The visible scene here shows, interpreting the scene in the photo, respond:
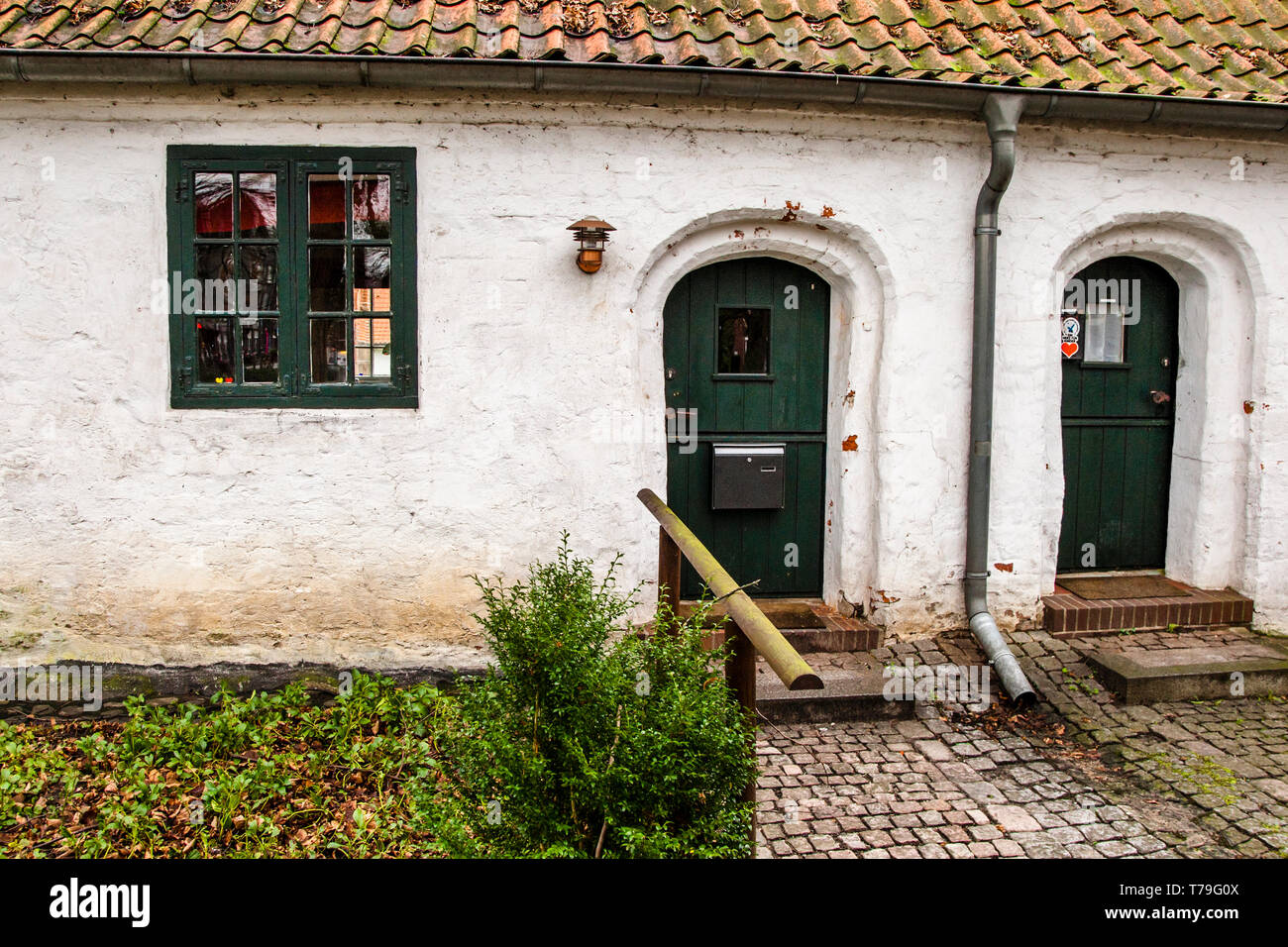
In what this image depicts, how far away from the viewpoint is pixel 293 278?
5.71 meters

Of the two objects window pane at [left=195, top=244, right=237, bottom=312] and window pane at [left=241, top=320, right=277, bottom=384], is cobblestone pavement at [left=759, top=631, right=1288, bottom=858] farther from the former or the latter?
window pane at [left=195, top=244, right=237, bottom=312]

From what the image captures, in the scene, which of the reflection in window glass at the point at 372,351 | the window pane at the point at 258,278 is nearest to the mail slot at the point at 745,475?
the reflection in window glass at the point at 372,351

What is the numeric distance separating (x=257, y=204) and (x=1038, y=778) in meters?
5.23

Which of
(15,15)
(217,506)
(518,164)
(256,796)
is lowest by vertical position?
(256,796)

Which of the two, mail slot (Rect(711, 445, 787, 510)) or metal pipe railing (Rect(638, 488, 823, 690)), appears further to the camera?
mail slot (Rect(711, 445, 787, 510))

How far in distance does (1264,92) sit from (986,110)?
A: 5.68ft

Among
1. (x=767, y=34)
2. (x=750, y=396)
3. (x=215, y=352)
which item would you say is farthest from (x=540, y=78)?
(x=215, y=352)

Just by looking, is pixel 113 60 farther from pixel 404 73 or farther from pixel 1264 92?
pixel 1264 92

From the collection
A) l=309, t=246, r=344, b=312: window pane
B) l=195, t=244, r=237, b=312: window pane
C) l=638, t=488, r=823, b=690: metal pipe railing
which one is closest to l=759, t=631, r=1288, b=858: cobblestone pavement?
l=638, t=488, r=823, b=690: metal pipe railing

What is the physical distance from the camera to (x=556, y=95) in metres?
5.58

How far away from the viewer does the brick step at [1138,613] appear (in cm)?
629

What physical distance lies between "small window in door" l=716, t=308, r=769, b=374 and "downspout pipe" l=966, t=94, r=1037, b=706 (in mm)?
1292

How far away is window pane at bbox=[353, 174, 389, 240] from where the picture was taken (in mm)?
5688
